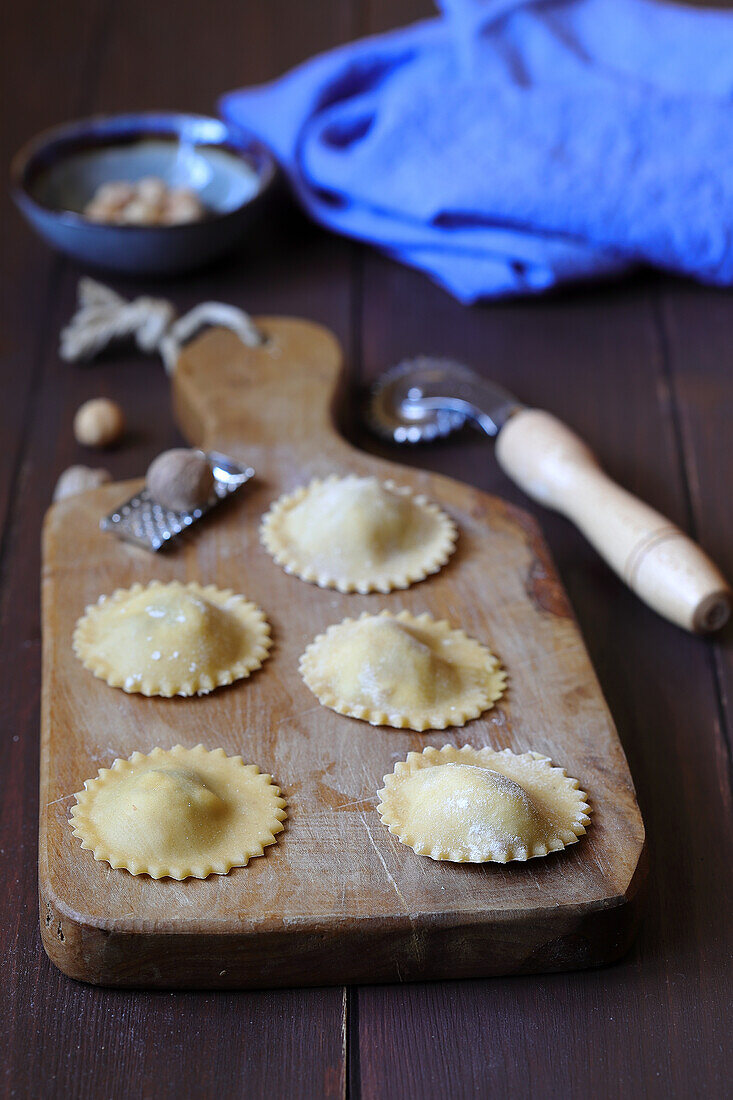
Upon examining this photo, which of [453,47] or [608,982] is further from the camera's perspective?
[453,47]

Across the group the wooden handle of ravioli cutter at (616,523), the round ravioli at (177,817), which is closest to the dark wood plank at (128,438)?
the round ravioli at (177,817)

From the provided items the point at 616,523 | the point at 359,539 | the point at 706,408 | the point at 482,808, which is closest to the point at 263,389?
the point at 359,539

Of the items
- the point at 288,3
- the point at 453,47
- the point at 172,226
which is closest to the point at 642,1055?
the point at 172,226

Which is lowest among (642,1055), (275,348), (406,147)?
(642,1055)

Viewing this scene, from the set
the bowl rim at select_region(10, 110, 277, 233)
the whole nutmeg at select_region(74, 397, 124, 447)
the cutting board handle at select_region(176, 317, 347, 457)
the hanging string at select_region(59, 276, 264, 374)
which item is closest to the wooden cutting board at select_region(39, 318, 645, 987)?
the cutting board handle at select_region(176, 317, 347, 457)

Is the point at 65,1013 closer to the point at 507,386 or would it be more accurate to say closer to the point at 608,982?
the point at 608,982

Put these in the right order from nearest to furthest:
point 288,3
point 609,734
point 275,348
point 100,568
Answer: point 609,734
point 100,568
point 275,348
point 288,3
